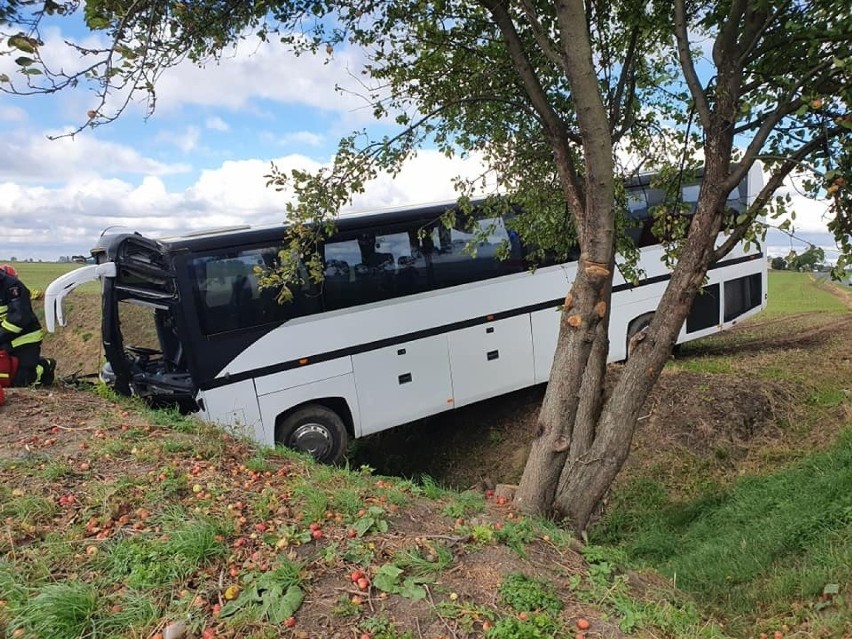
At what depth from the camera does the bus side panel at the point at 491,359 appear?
27.2 ft

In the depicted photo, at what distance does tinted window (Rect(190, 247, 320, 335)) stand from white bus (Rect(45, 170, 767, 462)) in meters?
0.01

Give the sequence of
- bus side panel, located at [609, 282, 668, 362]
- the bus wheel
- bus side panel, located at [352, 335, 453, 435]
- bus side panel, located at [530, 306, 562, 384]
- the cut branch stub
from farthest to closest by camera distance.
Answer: bus side panel, located at [609, 282, 668, 362], bus side panel, located at [530, 306, 562, 384], bus side panel, located at [352, 335, 453, 435], the bus wheel, the cut branch stub

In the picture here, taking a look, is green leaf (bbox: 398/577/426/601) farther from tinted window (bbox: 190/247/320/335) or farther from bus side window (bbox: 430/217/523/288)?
bus side window (bbox: 430/217/523/288)

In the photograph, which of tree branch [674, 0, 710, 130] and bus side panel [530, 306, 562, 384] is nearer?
tree branch [674, 0, 710, 130]

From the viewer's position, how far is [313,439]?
7406 mm

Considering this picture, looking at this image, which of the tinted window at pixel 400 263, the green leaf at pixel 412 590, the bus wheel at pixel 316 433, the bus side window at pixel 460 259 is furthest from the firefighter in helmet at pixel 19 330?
the green leaf at pixel 412 590

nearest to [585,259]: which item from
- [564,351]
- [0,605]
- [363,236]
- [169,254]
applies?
[564,351]

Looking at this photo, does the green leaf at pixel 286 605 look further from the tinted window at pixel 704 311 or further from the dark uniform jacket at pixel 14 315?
the tinted window at pixel 704 311

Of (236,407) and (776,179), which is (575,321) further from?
(236,407)

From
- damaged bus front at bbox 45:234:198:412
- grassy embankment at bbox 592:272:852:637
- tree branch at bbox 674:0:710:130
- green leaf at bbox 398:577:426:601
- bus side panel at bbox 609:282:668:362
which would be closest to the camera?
green leaf at bbox 398:577:426:601

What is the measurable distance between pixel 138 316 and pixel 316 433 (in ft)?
8.89

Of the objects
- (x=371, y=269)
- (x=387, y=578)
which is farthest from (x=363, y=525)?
(x=371, y=269)

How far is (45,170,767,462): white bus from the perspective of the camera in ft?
22.0

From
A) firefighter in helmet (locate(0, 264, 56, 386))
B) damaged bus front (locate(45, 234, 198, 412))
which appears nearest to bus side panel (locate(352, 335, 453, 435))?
damaged bus front (locate(45, 234, 198, 412))
